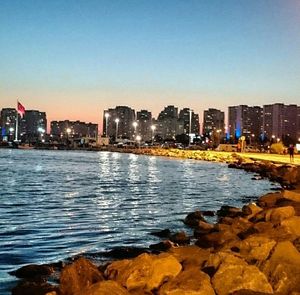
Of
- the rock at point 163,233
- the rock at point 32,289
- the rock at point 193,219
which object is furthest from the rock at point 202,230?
the rock at point 32,289

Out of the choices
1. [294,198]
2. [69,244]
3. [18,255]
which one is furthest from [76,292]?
[294,198]

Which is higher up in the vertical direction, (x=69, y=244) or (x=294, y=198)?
(x=294, y=198)

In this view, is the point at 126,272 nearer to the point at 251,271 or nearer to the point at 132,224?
the point at 251,271

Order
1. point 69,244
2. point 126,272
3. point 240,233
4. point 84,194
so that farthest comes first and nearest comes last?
point 84,194 < point 69,244 < point 240,233 < point 126,272

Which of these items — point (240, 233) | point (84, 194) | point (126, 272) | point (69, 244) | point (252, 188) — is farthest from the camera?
point (252, 188)

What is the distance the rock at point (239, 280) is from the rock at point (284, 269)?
10.9 inches

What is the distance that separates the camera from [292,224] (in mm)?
11141

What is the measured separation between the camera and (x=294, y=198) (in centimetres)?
1619

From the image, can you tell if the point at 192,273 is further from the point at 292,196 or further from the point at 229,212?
the point at 229,212

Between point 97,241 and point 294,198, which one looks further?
point 294,198

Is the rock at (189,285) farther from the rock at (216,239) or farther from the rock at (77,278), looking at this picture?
the rock at (216,239)

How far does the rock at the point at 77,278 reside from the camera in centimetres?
780

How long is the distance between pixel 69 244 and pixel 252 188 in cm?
2118

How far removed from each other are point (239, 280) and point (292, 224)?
4.29 m
